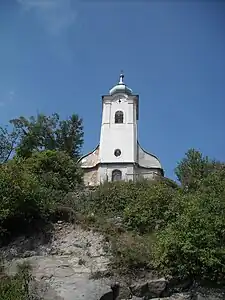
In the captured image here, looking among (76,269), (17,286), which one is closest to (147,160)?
(76,269)

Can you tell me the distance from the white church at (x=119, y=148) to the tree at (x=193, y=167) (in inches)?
332

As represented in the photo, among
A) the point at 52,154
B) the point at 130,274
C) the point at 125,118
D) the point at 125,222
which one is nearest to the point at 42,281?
the point at 130,274

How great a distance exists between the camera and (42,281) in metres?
13.3

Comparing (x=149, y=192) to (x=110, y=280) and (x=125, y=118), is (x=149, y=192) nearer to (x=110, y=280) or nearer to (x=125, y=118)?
(x=110, y=280)

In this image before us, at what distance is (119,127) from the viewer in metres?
45.0

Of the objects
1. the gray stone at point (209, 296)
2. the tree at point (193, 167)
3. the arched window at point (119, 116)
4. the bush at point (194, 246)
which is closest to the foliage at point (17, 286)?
the bush at point (194, 246)

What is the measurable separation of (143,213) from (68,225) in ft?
9.52

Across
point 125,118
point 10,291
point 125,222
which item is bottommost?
point 10,291

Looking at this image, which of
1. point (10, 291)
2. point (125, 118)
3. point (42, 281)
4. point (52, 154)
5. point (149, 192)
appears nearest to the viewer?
point (10, 291)

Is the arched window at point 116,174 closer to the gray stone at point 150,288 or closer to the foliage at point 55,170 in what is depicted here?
the foliage at point 55,170

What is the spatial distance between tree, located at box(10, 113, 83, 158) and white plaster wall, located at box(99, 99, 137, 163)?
14.2 feet

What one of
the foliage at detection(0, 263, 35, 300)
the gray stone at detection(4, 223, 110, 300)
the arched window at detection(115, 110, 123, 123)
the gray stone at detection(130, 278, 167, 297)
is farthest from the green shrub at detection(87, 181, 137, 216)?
the arched window at detection(115, 110, 123, 123)

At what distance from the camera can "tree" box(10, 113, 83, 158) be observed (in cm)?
3597

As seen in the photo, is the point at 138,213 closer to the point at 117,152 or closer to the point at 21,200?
the point at 21,200
